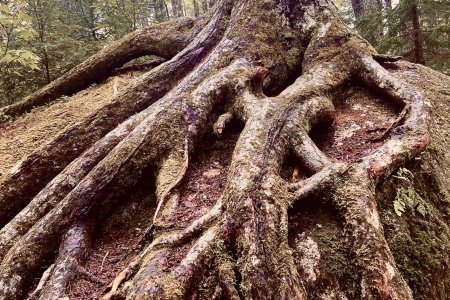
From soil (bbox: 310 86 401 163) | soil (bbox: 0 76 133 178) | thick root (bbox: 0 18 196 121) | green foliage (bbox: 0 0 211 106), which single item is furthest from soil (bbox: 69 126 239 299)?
green foliage (bbox: 0 0 211 106)

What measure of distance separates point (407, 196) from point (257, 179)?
1515 millimetres

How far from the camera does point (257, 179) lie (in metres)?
2.83

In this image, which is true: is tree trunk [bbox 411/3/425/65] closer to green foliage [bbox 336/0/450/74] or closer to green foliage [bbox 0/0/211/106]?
green foliage [bbox 336/0/450/74]

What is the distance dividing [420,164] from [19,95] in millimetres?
8509

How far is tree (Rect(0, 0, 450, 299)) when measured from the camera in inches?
97.3

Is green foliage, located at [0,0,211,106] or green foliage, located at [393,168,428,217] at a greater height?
green foliage, located at [0,0,211,106]

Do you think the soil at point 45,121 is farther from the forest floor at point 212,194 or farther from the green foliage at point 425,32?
the green foliage at point 425,32

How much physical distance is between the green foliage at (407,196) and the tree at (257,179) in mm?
14

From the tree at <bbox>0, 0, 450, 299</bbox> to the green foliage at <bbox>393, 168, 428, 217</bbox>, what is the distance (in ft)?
0.05

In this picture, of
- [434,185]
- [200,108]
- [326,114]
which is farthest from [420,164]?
[200,108]

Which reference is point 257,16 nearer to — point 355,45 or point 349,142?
point 355,45

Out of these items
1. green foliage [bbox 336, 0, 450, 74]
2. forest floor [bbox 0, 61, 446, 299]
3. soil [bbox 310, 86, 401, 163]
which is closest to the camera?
forest floor [bbox 0, 61, 446, 299]

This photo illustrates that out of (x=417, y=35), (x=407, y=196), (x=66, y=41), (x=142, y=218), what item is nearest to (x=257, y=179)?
(x=142, y=218)

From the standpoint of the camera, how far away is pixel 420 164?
3.70 meters
